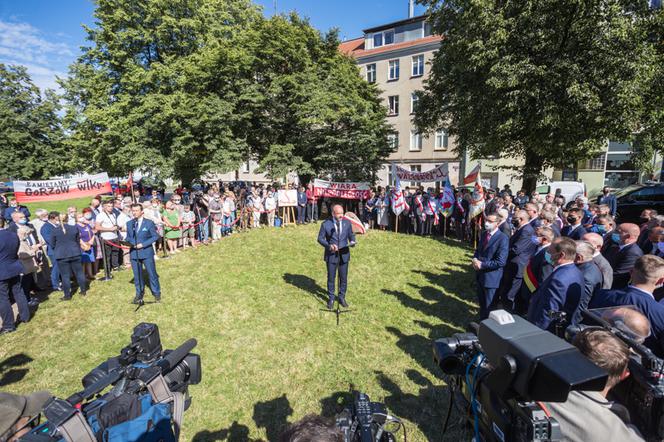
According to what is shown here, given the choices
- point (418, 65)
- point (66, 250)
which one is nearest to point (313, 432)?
point (66, 250)

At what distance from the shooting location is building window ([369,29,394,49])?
125ft

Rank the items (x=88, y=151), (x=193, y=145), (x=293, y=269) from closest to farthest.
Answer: (x=293, y=269) < (x=193, y=145) < (x=88, y=151)

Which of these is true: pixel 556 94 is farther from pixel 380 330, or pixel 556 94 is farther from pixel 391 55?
pixel 391 55

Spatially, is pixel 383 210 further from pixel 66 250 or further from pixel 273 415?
pixel 273 415

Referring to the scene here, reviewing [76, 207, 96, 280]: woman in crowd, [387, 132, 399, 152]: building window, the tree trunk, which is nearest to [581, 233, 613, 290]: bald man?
[76, 207, 96, 280]: woman in crowd

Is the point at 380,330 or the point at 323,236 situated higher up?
the point at 323,236

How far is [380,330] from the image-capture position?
622 cm

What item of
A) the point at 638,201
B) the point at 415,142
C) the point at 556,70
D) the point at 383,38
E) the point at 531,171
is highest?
the point at 383,38

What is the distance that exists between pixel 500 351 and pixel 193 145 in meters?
20.7

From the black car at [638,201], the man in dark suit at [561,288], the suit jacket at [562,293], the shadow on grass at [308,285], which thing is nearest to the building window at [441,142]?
the black car at [638,201]

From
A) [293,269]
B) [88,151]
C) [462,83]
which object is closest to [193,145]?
[88,151]

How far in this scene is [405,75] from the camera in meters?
36.3

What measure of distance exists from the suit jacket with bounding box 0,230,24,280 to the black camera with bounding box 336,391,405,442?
7.35 m

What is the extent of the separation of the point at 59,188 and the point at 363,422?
12.7 m
